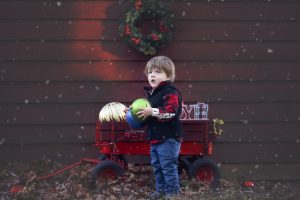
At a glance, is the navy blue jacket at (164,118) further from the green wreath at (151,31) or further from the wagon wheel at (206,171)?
the green wreath at (151,31)

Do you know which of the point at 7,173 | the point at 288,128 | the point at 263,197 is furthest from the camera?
the point at 288,128

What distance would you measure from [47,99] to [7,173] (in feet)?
3.54

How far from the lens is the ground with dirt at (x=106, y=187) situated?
256 inches

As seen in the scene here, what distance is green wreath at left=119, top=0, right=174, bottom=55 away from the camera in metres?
7.29

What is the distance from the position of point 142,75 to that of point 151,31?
601 millimetres

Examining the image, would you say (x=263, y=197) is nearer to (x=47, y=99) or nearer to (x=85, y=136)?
(x=85, y=136)

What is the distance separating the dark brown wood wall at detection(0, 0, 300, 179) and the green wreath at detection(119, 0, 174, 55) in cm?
25

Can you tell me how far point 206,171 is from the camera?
710 cm

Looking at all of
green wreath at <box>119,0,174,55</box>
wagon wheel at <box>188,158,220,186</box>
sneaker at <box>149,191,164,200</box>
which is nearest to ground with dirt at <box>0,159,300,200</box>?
wagon wheel at <box>188,158,220,186</box>

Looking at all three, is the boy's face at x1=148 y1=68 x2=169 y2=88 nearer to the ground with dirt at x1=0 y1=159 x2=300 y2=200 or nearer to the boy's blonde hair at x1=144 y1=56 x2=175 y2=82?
the boy's blonde hair at x1=144 y1=56 x2=175 y2=82

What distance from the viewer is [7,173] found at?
7.39m

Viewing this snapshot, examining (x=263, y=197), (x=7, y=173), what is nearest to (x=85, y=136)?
(x=7, y=173)

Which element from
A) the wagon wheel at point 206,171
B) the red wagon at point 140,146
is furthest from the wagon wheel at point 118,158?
the wagon wheel at point 206,171

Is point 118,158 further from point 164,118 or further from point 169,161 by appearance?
point 164,118
